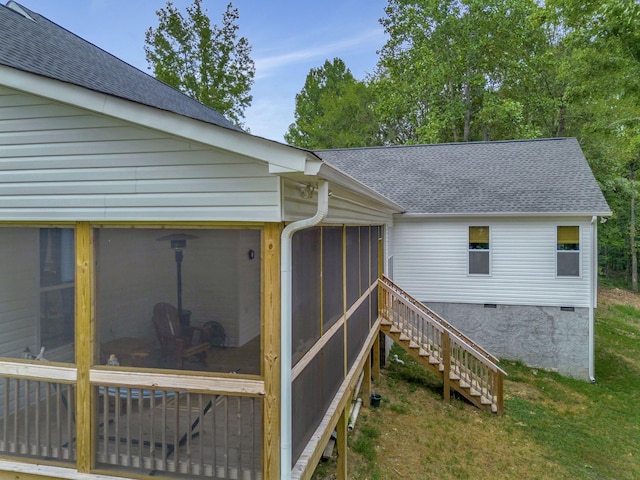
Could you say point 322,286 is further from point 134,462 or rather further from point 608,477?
point 608,477

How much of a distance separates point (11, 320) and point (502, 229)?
11.3m

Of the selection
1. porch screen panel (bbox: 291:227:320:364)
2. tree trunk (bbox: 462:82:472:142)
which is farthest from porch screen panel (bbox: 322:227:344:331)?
tree trunk (bbox: 462:82:472:142)

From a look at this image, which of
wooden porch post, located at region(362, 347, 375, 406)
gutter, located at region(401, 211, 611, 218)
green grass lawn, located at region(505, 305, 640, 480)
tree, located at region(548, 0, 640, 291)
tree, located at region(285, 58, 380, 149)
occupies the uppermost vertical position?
tree, located at region(285, 58, 380, 149)

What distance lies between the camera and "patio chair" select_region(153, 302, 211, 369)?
2.94 metres

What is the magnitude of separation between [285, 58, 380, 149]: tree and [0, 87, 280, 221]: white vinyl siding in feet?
80.8

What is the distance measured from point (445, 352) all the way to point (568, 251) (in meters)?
5.20

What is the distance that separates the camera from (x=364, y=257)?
6.70m

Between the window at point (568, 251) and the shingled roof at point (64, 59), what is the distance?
31.7 ft

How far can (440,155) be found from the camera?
1510cm

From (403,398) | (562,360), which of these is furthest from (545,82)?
(403,398)

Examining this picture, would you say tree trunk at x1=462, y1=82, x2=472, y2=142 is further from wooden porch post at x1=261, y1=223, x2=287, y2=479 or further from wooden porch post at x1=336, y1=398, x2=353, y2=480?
wooden porch post at x1=261, y1=223, x2=287, y2=479

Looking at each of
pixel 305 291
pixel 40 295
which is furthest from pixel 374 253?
pixel 40 295

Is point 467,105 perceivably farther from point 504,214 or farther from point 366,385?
point 366,385

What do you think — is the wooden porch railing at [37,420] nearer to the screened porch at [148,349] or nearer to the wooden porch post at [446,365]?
the screened porch at [148,349]
